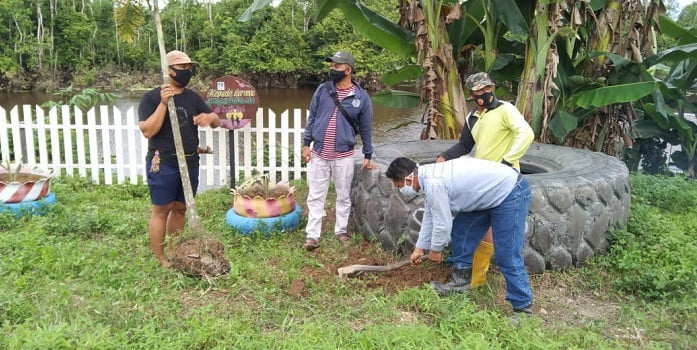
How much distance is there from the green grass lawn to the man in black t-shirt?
0.45m

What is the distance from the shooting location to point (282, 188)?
5.71 meters

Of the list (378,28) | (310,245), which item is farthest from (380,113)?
(310,245)

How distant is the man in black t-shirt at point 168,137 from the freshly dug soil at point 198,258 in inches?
14.9

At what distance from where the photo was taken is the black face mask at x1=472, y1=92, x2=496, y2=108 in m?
3.93

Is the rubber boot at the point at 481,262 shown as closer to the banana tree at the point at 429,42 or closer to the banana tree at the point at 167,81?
the banana tree at the point at 167,81

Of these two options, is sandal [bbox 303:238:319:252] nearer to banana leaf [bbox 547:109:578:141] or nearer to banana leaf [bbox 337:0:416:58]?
banana leaf [bbox 337:0:416:58]

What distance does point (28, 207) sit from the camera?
18.9ft

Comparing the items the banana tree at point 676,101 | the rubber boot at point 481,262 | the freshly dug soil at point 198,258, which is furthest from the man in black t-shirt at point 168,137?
the banana tree at point 676,101

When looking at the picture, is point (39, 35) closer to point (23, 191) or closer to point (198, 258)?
point (23, 191)

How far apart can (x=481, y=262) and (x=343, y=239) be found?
145cm

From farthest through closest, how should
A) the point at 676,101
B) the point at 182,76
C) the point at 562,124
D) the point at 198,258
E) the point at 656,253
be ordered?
the point at 676,101 → the point at 562,124 → the point at 656,253 → the point at 182,76 → the point at 198,258

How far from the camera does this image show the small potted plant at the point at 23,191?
5711mm

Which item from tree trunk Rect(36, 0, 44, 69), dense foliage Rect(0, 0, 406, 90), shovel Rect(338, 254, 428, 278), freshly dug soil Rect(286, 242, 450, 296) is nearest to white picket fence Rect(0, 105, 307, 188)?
freshly dug soil Rect(286, 242, 450, 296)

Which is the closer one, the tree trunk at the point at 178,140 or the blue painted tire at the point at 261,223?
the tree trunk at the point at 178,140
